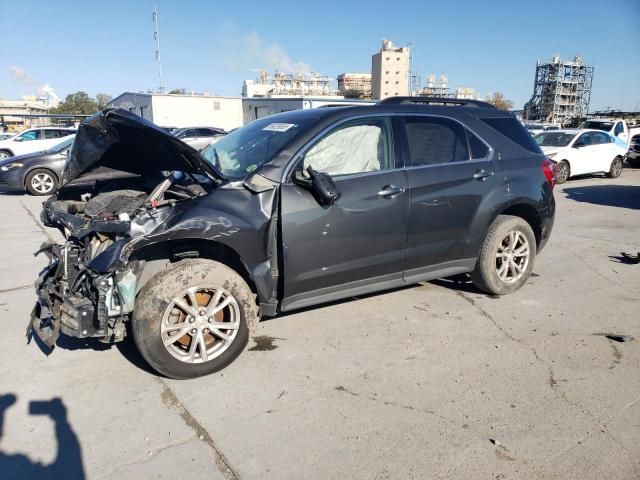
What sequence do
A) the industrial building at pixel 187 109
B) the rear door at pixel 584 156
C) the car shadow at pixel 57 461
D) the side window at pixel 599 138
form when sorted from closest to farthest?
the car shadow at pixel 57 461 → the rear door at pixel 584 156 → the side window at pixel 599 138 → the industrial building at pixel 187 109

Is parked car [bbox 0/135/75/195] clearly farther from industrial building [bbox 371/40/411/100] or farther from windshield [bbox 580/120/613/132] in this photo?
industrial building [bbox 371/40/411/100]

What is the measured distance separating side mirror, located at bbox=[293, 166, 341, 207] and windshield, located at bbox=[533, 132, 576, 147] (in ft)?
42.7

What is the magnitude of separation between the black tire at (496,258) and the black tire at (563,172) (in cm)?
1063

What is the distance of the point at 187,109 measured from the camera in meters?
42.0

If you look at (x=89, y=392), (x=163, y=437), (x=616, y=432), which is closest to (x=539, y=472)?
(x=616, y=432)

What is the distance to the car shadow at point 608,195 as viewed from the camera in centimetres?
1059

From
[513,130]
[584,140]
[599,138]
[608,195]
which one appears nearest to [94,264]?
[513,130]

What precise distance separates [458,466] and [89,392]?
234 centimetres

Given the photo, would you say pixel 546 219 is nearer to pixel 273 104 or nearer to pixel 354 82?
pixel 273 104

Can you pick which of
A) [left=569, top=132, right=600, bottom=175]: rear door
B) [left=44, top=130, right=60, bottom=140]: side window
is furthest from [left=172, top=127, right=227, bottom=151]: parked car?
[left=569, top=132, right=600, bottom=175]: rear door

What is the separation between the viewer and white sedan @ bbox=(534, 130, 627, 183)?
14.2m

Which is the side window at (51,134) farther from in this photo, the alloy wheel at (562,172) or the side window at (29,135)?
the alloy wheel at (562,172)

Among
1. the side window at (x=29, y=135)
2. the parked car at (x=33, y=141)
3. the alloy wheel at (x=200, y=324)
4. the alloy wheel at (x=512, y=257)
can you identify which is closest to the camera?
the alloy wheel at (x=200, y=324)

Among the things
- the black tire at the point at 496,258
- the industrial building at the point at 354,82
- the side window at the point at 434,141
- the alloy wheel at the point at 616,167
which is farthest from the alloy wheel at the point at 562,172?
the industrial building at the point at 354,82
